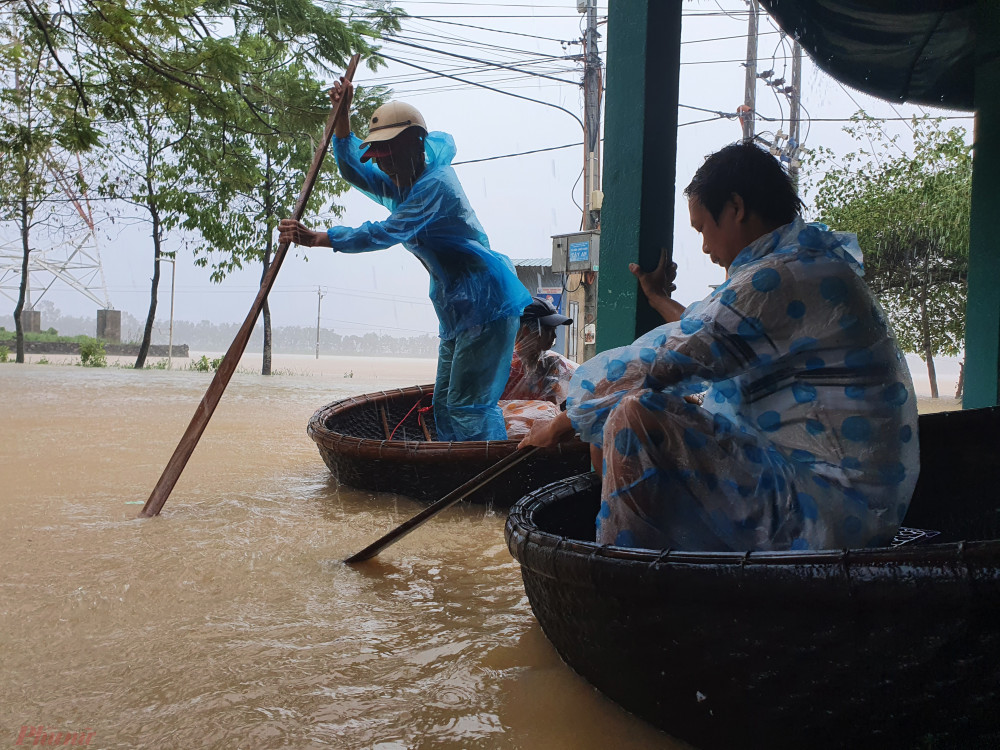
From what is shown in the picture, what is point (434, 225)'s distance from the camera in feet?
12.5

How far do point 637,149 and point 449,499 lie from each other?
129cm

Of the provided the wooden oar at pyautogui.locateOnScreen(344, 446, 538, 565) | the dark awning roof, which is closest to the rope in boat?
the wooden oar at pyautogui.locateOnScreen(344, 446, 538, 565)

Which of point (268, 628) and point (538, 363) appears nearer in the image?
point (268, 628)

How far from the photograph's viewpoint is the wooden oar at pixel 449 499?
2.15 m

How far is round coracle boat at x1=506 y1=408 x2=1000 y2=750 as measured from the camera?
1.07 metres

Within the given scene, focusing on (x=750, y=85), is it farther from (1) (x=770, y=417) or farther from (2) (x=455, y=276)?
(1) (x=770, y=417)

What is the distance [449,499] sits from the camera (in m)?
2.31

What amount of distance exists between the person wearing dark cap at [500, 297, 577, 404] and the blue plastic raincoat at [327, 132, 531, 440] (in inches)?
19.6

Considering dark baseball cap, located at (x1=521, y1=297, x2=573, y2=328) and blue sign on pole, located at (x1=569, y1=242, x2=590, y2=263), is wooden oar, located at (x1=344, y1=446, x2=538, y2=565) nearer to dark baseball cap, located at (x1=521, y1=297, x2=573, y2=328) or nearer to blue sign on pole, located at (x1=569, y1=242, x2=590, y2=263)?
dark baseball cap, located at (x1=521, y1=297, x2=573, y2=328)

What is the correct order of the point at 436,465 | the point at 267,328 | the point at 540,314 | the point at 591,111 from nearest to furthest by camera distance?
1. the point at 436,465
2. the point at 540,314
3. the point at 591,111
4. the point at 267,328

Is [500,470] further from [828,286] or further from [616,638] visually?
[828,286]

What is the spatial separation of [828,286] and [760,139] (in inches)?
19.6

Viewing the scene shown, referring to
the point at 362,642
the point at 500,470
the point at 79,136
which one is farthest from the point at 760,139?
the point at 79,136

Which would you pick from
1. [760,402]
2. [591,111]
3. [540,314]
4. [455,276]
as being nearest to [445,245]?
[455,276]
